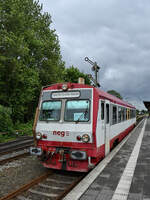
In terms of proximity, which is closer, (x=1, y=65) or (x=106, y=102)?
(x=106, y=102)

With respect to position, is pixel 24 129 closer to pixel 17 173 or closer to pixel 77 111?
pixel 17 173

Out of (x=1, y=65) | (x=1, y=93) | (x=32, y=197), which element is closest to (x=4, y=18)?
(x=1, y=65)

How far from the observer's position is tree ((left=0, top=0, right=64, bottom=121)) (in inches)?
707

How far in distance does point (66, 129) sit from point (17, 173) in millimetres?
2306

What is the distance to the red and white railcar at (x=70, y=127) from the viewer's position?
632cm

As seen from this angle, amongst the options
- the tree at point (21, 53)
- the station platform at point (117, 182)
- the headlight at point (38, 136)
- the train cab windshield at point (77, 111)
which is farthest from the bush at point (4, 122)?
the train cab windshield at point (77, 111)

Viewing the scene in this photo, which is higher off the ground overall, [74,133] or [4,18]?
[4,18]

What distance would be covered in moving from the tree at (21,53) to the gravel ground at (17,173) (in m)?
11.1

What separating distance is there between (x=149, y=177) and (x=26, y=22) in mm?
19533

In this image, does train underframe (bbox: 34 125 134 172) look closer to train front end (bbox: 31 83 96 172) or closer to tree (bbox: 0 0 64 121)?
train front end (bbox: 31 83 96 172)

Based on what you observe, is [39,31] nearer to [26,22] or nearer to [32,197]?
[26,22]

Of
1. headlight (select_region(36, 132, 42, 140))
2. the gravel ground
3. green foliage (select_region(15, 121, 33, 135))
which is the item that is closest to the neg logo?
headlight (select_region(36, 132, 42, 140))

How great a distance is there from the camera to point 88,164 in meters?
6.24

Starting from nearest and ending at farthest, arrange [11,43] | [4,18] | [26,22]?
[11,43], [4,18], [26,22]
